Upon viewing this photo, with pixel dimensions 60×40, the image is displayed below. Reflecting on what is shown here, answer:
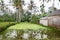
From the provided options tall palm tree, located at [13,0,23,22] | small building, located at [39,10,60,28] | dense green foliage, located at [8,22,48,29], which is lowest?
dense green foliage, located at [8,22,48,29]

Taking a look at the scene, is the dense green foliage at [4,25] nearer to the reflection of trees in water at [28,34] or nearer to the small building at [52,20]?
the reflection of trees in water at [28,34]

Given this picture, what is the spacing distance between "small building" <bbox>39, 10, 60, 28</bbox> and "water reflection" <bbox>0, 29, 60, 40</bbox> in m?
0.10

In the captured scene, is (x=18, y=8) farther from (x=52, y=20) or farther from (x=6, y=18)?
(x=52, y=20)

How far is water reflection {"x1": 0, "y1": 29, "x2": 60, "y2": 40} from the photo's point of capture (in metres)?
2.28

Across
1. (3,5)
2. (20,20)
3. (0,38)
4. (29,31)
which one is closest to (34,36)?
(29,31)

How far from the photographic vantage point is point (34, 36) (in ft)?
7.52

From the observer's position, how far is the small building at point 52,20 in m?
2.33

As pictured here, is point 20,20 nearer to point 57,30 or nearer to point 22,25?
point 22,25

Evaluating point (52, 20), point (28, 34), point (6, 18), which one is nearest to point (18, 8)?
point (6, 18)

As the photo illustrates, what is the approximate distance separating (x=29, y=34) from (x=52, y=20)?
1.27ft

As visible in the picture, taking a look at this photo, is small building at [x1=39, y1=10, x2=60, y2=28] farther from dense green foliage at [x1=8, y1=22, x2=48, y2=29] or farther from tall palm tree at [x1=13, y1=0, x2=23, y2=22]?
tall palm tree at [x1=13, y1=0, x2=23, y2=22]

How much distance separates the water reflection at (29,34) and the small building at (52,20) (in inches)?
4.1

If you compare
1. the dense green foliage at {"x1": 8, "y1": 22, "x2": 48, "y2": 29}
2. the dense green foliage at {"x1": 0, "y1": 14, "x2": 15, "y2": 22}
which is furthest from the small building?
the dense green foliage at {"x1": 0, "y1": 14, "x2": 15, "y2": 22}

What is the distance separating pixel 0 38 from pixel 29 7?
0.60 m
